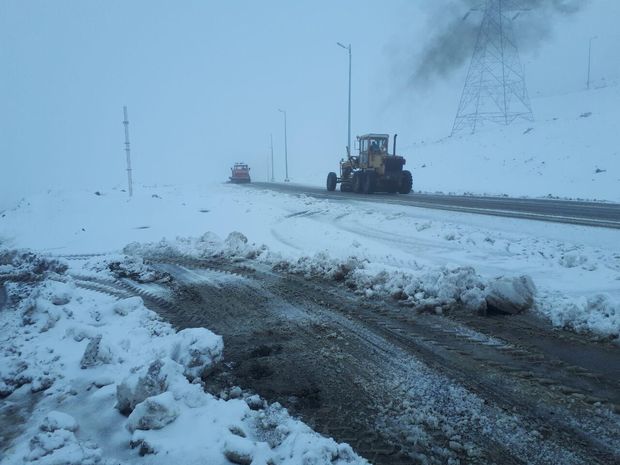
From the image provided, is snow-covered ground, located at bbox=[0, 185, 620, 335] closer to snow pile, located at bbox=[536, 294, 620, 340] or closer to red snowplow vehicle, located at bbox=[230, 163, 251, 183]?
snow pile, located at bbox=[536, 294, 620, 340]

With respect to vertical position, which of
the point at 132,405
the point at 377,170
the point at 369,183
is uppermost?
the point at 377,170

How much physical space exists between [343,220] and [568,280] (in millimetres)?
7913

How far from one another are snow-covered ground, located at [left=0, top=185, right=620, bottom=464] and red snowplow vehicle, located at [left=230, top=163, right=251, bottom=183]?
122 ft

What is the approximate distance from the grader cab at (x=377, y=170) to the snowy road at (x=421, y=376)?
1808cm

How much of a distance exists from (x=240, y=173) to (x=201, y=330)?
4800 centimetres

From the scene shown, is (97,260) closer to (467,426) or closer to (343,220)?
(343,220)

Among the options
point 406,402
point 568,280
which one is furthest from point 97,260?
point 568,280

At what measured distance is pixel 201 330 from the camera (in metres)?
4.43

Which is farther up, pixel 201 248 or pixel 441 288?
pixel 441 288

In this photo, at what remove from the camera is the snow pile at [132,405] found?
2.80 metres

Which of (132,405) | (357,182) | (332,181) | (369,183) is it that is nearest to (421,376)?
(132,405)

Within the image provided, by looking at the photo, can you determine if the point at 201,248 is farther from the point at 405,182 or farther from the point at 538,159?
the point at 538,159

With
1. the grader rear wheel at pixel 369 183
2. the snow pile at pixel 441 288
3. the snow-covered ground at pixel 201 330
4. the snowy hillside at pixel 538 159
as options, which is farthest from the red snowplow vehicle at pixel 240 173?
the snow pile at pixel 441 288

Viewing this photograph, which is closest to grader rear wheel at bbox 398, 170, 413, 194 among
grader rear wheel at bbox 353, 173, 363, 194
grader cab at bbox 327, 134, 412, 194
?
grader cab at bbox 327, 134, 412, 194
